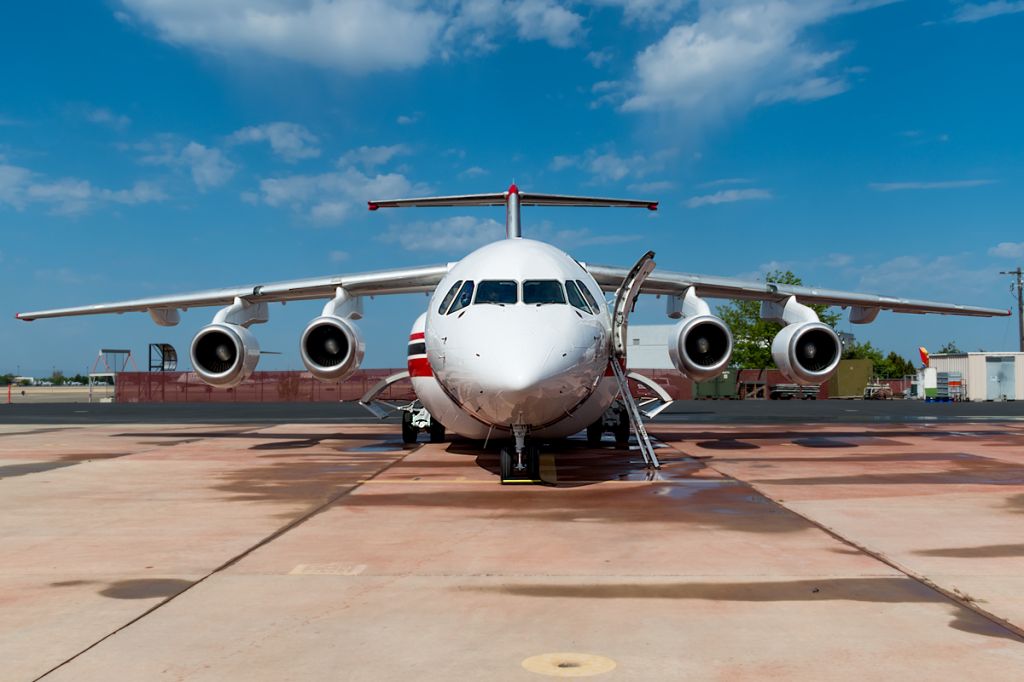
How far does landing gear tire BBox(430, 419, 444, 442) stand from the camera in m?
15.7

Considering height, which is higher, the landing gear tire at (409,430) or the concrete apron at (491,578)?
the landing gear tire at (409,430)

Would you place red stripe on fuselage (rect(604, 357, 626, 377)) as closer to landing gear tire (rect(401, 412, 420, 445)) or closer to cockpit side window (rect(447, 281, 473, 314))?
cockpit side window (rect(447, 281, 473, 314))

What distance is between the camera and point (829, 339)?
14734 mm

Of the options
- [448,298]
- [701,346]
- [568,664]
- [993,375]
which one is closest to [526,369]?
[448,298]

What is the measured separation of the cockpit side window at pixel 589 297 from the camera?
10531 millimetres

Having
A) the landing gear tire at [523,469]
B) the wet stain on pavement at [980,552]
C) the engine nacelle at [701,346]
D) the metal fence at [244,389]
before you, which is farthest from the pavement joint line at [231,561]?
the metal fence at [244,389]

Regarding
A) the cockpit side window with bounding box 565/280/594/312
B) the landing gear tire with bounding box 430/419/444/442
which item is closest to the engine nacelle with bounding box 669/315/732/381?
the cockpit side window with bounding box 565/280/594/312

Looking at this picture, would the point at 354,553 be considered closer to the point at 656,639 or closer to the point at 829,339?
the point at 656,639

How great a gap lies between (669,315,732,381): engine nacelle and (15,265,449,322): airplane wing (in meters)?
4.17

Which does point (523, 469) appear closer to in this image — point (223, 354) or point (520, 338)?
point (520, 338)

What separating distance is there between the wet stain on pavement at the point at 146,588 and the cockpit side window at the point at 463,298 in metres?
5.35

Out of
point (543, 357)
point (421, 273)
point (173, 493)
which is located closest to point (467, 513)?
point (543, 357)

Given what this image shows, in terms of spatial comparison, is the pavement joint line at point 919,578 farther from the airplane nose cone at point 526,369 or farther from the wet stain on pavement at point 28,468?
the wet stain on pavement at point 28,468

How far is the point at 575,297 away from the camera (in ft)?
33.6
